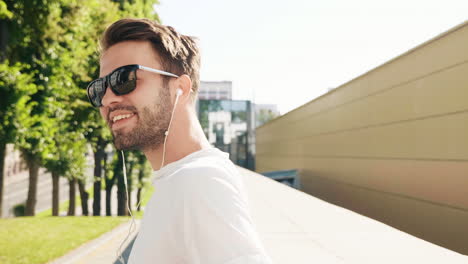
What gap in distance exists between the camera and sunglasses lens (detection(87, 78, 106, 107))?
1.61 m

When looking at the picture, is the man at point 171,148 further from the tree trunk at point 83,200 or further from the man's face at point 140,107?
the tree trunk at point 83,200

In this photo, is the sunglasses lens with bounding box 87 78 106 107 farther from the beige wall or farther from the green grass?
the beige wall

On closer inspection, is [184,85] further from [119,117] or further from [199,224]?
[199,224]

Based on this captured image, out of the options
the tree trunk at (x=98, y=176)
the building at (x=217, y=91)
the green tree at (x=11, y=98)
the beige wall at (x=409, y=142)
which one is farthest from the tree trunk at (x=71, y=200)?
the building at (x=217, y=91)

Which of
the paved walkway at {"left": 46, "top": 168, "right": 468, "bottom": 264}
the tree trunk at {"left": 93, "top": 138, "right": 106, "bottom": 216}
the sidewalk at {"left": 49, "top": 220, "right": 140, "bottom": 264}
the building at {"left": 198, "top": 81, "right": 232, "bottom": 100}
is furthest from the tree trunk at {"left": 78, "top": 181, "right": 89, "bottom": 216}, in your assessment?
the building at {"left": 198, "top": 81, "right": 232, "bottom": 100}

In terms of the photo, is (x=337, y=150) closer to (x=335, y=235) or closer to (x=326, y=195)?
(x=326, y=195)

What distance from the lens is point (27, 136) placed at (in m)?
8.60

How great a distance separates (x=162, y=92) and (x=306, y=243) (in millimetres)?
4760

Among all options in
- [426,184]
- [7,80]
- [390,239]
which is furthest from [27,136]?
[426,184]

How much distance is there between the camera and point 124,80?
142 cm

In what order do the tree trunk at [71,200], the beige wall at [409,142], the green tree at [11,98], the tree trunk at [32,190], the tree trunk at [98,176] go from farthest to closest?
the tree trunk at [71,200] < the tree trunk at [98,176] < the tree trunk at [32,190] < the beige wall at [409,142] < the green tree at [11,98]

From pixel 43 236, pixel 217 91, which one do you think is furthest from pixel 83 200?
pixel 217 91

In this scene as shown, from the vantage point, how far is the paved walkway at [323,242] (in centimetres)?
472

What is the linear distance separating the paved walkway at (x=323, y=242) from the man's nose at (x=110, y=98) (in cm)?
378
